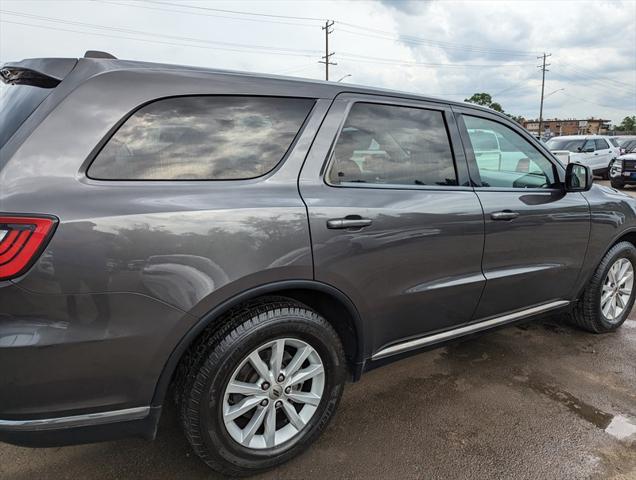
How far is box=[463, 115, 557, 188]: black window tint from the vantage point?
9.45 ft

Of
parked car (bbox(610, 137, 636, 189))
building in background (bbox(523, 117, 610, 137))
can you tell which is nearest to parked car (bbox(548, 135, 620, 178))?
parked car (bbox(610, 137, 636, 189))

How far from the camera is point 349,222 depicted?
2135 millimetres

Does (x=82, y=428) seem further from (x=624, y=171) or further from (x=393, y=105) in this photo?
(x=624, y=171)

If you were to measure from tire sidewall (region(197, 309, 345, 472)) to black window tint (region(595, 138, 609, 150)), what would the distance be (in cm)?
1774

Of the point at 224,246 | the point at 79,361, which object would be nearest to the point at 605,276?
the point at 224,246

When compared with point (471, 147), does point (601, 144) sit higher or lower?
higher

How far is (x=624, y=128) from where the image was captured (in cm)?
9750

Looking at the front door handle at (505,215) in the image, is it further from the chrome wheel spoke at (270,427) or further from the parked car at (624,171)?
the parked car at (624,171)

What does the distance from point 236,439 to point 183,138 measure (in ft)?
4.32

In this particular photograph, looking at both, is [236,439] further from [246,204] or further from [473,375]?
[473,375]

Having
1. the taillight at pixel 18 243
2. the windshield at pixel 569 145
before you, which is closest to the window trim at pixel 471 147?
the taillight at pixel 18 243

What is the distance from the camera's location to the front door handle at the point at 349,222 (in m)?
2.09

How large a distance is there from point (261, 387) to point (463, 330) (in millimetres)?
1368

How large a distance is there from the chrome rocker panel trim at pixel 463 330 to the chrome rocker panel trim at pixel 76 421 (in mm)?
1194
